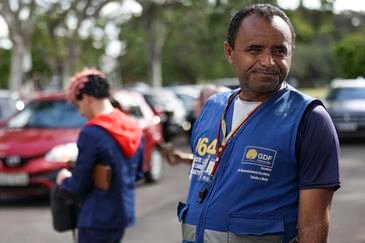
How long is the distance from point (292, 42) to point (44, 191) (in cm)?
733

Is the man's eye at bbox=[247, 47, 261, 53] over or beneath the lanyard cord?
over

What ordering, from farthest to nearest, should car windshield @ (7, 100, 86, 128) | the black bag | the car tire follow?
the car tire, car windshield @ (7, 100, 86, 128), the black bag

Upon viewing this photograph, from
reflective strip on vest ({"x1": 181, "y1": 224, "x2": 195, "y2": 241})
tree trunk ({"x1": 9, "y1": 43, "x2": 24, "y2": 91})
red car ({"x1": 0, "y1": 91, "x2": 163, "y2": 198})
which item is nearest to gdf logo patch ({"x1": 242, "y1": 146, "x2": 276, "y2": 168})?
reflective strip on vest ({"x1": 181, "y1": 224, "x2": 195, "y2": 241})

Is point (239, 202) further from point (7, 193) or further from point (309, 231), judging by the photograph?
point (7, 193)

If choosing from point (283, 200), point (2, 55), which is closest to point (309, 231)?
point (283, 200)

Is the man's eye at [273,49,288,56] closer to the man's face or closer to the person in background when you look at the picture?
the man's face

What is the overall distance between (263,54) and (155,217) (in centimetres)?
662

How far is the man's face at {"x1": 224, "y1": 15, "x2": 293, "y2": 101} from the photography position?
8.22 ft

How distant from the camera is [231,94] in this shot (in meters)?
2.81

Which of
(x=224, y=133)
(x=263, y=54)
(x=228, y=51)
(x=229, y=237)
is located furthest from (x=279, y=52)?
(x=229, y=237)

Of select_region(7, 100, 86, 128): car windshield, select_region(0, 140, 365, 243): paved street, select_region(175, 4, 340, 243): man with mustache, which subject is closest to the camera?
select_region(175, 4, 340, 243): man with mustache

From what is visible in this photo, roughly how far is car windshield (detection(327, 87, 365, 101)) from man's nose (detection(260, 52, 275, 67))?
55.1 feet

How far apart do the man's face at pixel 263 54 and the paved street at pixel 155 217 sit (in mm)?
5190

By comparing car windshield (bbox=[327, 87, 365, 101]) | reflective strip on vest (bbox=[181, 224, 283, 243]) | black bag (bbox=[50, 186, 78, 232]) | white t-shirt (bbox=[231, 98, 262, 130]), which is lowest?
car windshield (bbox=[327, 87, 365, 101])
